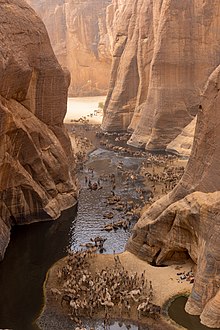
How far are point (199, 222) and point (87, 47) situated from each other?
65610 millimetres

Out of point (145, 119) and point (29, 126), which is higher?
point (29, 126)

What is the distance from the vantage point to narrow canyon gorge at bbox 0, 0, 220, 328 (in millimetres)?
22312

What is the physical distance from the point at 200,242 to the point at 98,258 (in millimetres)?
6256

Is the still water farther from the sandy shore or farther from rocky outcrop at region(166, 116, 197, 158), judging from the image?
rocky outcrop at region(166, 116, 197, 158)

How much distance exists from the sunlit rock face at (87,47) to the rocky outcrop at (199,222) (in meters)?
59.3

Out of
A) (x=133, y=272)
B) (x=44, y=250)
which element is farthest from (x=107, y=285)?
(x=44, y=250)

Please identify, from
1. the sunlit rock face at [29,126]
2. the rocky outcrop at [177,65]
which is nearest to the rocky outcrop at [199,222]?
the sunlit rock face at [29,126]

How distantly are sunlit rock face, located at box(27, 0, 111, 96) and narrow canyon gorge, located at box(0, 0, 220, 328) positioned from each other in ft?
79.4

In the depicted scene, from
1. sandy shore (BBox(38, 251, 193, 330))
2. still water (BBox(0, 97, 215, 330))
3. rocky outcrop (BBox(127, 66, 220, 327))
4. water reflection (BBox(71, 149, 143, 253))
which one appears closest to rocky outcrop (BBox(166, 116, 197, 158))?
water reflection (BBox(71, 149, 143, 253))

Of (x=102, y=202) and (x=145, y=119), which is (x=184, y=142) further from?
(x=102, y=202)

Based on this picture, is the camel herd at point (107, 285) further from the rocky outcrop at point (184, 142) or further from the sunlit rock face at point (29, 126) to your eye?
the rocky outcrop at point (184, 142)

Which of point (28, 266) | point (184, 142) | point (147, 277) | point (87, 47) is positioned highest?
point (147, 277)

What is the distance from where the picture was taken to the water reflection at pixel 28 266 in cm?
2133

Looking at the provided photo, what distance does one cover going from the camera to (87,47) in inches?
3273
